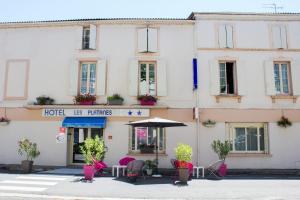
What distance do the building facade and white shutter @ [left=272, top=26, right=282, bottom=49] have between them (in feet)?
0.17

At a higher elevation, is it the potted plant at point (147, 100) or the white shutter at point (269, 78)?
the white shutter at point (269, 78)

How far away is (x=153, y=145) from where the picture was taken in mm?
15242

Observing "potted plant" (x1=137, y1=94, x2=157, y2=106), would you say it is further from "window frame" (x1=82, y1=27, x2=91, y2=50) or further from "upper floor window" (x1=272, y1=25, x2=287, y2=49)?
"upper floor window" (x1=272, y1=25, x2=287, y2=49)

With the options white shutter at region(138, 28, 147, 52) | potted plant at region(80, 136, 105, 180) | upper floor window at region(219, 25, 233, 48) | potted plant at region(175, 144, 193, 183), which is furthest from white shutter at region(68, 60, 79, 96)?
upper floor window at region(219, 25, 233, 48)

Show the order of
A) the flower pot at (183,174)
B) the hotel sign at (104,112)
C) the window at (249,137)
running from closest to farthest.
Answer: the flower pot at (183,174), the hotel sign at (104,112), the window at (249,137)

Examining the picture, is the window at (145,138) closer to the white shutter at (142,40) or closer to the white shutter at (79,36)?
the white shutter at (142,40)

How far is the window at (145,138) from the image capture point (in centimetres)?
1528

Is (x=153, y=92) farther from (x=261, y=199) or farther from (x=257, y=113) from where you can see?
(x=261, y=199)

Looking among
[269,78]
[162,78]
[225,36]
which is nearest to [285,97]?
[269,78]

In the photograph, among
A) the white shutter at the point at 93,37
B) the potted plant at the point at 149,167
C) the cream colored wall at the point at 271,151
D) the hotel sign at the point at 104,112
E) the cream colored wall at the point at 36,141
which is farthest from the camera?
the white shutter at the point at 93,37

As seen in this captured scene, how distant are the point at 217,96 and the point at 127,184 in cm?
676

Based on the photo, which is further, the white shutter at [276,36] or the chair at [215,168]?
the white shutter at [276,36]

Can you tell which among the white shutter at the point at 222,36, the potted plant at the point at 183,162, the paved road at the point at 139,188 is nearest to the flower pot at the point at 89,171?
the paved road at the point at 139,188

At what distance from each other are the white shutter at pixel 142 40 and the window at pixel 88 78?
2.47 metres
